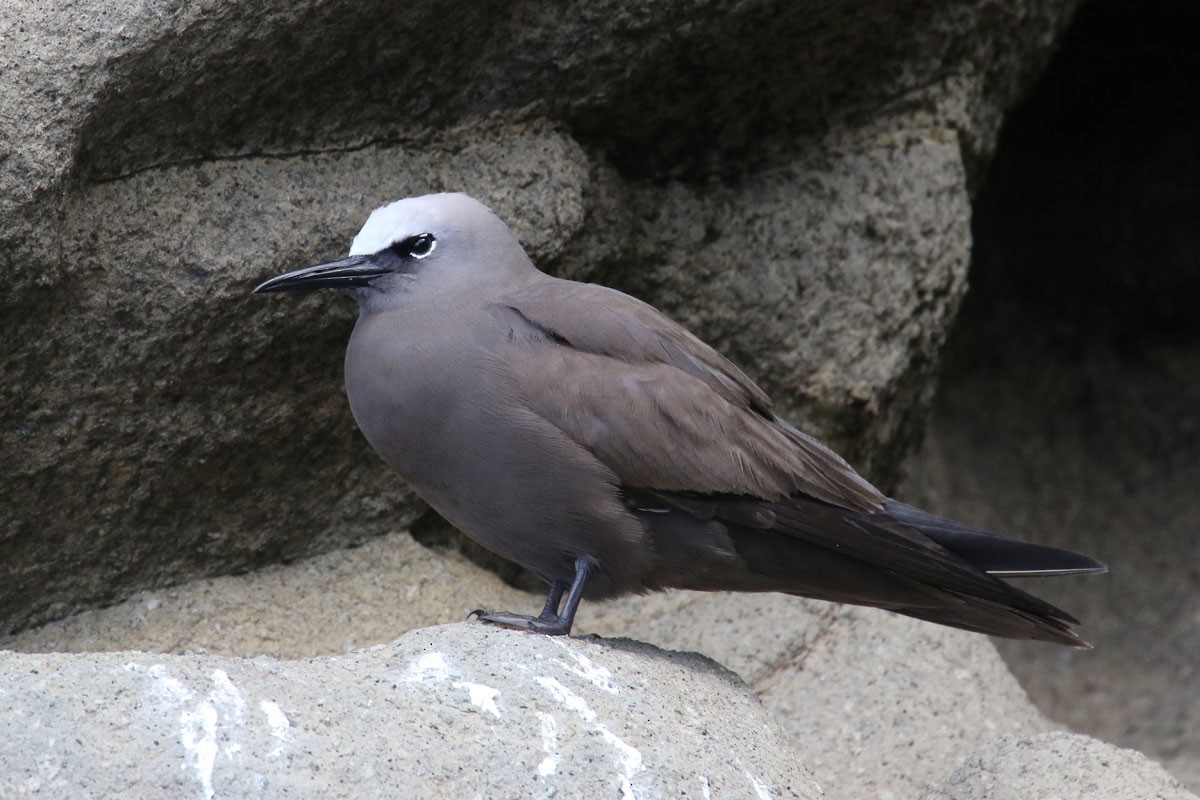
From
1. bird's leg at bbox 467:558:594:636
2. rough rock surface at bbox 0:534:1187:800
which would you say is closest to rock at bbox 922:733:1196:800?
rough rock surface at bbox 0:534:1187:800

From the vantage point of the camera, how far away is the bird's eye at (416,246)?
3.60m

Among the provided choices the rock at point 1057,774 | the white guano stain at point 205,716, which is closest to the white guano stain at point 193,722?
the white guano stain at point 205,716

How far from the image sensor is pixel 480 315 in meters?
3.48

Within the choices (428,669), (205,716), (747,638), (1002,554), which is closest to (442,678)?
(428,669)

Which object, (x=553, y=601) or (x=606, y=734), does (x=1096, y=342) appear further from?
(x=606, y=734)

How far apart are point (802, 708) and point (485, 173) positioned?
1814 mm

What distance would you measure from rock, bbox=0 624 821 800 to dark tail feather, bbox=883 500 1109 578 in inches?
28.6

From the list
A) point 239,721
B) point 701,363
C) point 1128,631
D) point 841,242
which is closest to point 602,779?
point 239,721

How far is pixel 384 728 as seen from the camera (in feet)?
8.59

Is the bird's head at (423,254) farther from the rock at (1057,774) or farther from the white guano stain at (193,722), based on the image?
the rock at (1057,774)

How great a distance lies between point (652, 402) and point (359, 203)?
1038 millimetres

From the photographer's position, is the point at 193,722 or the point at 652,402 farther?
the point at 652,402

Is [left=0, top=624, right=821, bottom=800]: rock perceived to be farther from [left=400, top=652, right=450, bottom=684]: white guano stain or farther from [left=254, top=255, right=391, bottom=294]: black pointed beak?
[left=254, top=255, right=391, bottom=294]: black pointed beak

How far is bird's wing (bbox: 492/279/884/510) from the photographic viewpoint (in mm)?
3293
